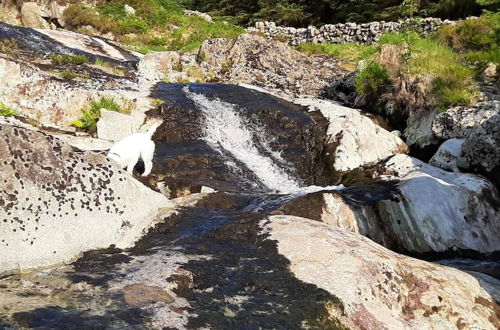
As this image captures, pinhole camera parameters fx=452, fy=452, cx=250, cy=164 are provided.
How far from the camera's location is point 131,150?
8484 millimetres

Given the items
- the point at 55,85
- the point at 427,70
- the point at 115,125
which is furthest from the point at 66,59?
the point at 427,70

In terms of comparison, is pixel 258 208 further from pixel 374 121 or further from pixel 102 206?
pixel 374 121

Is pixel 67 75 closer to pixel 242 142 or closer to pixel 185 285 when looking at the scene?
pixel 242 142

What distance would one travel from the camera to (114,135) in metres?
12.1

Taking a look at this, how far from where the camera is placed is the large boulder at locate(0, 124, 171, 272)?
16.9 ft

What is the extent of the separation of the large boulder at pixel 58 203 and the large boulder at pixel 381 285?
1.97 m

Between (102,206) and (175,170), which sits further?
(175,170)

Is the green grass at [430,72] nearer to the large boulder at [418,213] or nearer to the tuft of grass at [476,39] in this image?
the tuft of grass at [476,39]

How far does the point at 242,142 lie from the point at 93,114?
4.27m

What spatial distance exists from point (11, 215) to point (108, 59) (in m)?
17.1

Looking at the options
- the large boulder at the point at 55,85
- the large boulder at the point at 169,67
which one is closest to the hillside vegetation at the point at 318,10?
the large boulder at the point at 169,67

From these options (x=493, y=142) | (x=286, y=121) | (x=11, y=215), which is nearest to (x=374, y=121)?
(x=286, y=121)

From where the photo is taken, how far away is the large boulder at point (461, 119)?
39.6 feet

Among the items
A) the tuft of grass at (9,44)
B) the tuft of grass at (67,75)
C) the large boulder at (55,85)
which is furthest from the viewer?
the tuft of grass at (9,44)
